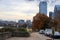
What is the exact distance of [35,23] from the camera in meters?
95.1

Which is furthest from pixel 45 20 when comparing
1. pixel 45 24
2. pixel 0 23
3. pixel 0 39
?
pixel 0 39

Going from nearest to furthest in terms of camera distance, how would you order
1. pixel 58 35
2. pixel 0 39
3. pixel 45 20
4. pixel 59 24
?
pixel 0 39, pixel 58 35, pixel 59 24, pixel 45 20

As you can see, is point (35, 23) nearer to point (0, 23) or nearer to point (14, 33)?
point (0, 23)

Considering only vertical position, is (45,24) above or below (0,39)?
below

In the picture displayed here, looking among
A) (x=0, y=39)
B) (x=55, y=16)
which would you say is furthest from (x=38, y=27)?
(x=0, y=39)

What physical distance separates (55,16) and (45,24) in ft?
57.9

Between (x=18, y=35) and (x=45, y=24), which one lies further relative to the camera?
(x=45, y=24)

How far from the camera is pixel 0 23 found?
78438 mm

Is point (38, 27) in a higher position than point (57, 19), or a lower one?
lower

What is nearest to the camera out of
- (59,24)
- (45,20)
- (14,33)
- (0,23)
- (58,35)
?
(58,35)

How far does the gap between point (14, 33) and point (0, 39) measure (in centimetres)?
1803

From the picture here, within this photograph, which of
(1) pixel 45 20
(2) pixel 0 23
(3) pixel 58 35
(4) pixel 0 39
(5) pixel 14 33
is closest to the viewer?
(4) pixel 0 39

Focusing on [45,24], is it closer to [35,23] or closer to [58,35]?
[35,23]

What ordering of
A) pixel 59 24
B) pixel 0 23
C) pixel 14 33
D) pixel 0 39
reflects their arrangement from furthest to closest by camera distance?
pixel 0 23, pixel 59 24, pixel 14 33, pixel 0 39
